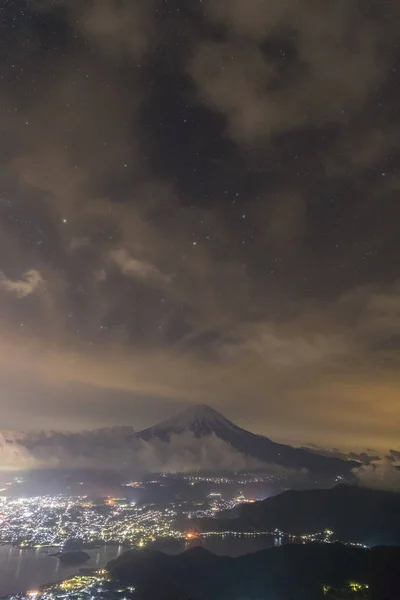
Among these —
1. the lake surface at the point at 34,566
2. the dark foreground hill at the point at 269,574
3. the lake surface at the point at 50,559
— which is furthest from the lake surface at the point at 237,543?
the lake surface at the point at 34,566

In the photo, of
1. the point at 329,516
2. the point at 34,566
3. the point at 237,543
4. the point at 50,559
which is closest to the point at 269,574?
the point at 237,543

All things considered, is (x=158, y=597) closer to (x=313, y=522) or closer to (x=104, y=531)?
(x=104, y=531)

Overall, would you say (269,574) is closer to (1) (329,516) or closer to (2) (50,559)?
(2) (50,559)

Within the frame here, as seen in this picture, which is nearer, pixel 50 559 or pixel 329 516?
pixel 50 559

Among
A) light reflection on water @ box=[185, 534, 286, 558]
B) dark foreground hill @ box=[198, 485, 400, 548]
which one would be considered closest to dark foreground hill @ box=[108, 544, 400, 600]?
light reflection on water @ box=[185, 534, 286, 558]

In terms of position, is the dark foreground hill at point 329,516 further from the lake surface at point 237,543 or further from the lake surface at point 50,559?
the lake surface at point 50,559

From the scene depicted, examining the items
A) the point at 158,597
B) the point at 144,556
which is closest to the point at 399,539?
the point at 144,556
